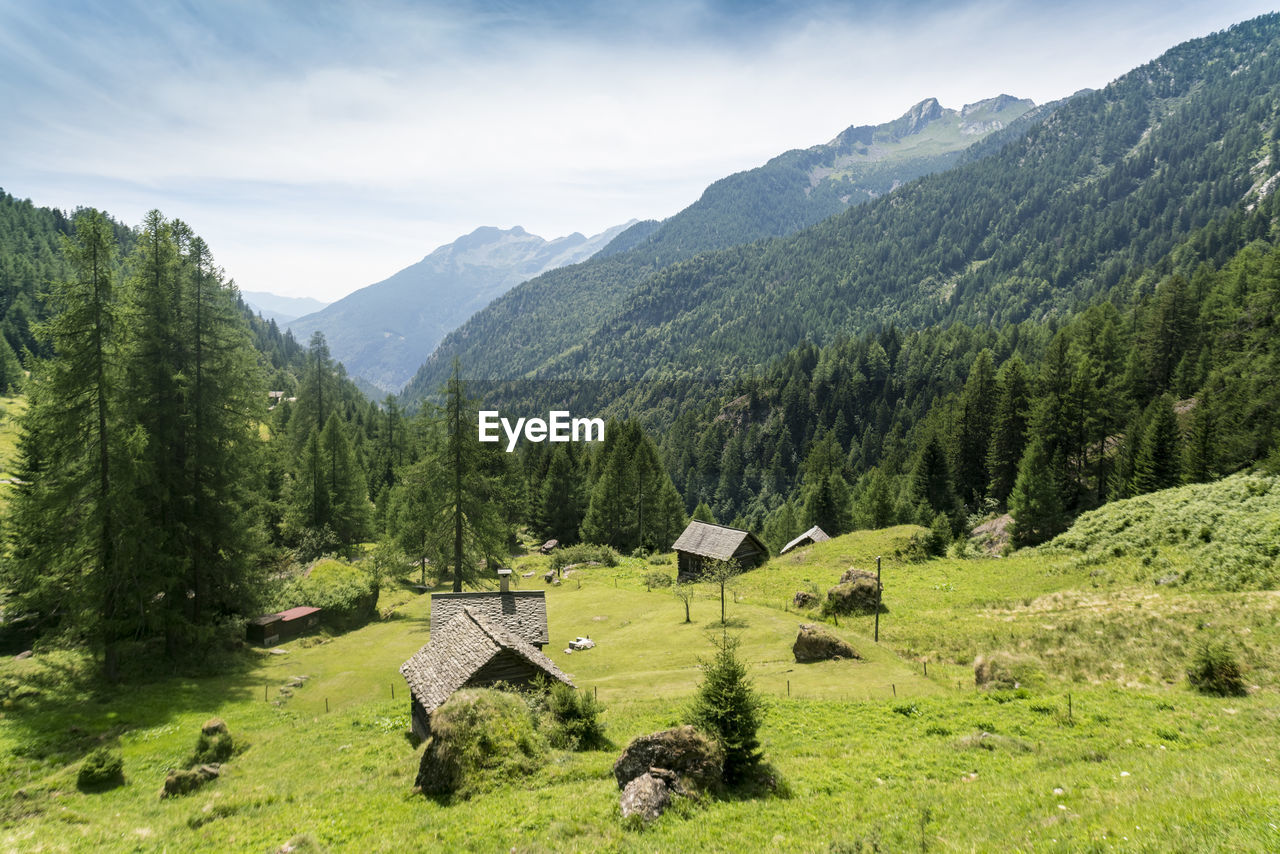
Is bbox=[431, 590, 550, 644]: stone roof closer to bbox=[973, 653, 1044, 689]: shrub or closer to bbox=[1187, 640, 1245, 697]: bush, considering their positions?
bbox=[973, 653, 1044, 689]: shrub

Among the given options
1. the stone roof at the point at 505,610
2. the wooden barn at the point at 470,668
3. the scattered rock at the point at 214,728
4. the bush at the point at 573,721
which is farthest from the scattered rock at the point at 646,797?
the scattered rock at the point at 214,728

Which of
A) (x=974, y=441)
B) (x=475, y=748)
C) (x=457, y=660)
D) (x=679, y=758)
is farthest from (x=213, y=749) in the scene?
(x=974, y=441)

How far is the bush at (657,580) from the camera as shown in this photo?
2184 inches

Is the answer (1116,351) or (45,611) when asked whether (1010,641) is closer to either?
(45,611)

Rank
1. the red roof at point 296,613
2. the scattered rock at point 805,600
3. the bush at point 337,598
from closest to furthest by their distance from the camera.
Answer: the red roof at point 296,613 < the scattered rock at point 805,600 < the bush at point 337,598

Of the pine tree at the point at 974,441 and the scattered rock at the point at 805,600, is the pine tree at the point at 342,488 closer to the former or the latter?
the scattered rock at the point at 805,600

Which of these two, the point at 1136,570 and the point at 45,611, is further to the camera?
the point at 1136,570

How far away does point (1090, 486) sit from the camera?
60625 mm

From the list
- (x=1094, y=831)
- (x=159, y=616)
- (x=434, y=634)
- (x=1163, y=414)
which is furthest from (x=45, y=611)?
(x=1163, y=414)

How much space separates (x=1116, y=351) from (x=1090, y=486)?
2162cm

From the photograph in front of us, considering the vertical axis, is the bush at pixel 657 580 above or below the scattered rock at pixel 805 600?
below

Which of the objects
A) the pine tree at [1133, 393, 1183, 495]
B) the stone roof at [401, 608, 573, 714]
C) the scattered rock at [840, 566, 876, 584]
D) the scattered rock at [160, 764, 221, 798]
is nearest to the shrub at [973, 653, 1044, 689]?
the scattered rock at [840, 566, 876, 584]

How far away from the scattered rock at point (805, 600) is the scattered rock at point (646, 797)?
29.7 meters

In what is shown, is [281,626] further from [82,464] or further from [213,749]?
[213,749]
